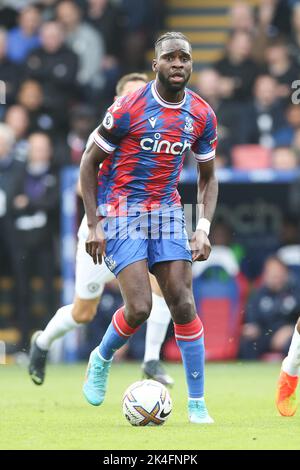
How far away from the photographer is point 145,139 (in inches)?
316

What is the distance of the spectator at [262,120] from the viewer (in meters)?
14.5

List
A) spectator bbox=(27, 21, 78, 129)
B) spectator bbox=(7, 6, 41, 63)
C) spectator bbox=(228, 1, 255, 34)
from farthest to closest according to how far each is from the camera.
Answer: spectator bbox=(7, 6, 41, 63), spectator bbox=(27, 21, 78, 129), spectator bbox=(228, 1, 255, 34)

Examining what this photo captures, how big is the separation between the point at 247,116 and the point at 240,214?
3.78 feet

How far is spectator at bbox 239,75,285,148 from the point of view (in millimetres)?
14469

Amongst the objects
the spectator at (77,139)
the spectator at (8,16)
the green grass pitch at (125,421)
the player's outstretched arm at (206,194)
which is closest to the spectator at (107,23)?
the spectator at (8,16)

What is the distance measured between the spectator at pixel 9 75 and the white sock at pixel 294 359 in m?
8.45

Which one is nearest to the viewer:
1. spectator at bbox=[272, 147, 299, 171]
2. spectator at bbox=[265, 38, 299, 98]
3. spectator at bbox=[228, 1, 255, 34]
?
spectator at bbox=[272, 147, 299, 171]

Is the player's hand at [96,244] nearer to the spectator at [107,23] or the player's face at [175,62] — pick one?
the player's face at [175,62]

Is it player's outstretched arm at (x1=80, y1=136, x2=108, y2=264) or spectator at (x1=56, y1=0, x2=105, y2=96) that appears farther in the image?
spectator at (x1=56, y1=0, x2=105, y2=96)

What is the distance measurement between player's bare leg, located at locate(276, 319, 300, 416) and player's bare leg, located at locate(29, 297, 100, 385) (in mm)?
2072

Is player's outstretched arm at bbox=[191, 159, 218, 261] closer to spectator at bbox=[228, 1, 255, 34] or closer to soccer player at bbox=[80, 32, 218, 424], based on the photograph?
soccer player at bbox=[80, 32, 218, 424]

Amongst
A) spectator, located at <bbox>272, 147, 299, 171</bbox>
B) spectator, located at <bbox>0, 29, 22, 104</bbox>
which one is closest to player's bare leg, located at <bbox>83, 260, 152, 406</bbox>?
spectator, located at <bbox>272, 147, 299, 171</bbox>

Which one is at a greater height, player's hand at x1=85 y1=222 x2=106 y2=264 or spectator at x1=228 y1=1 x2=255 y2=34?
spectator at x1=228 y1=1 x2=255 y2=34

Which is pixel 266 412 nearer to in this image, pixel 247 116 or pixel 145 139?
pixel 145 139
